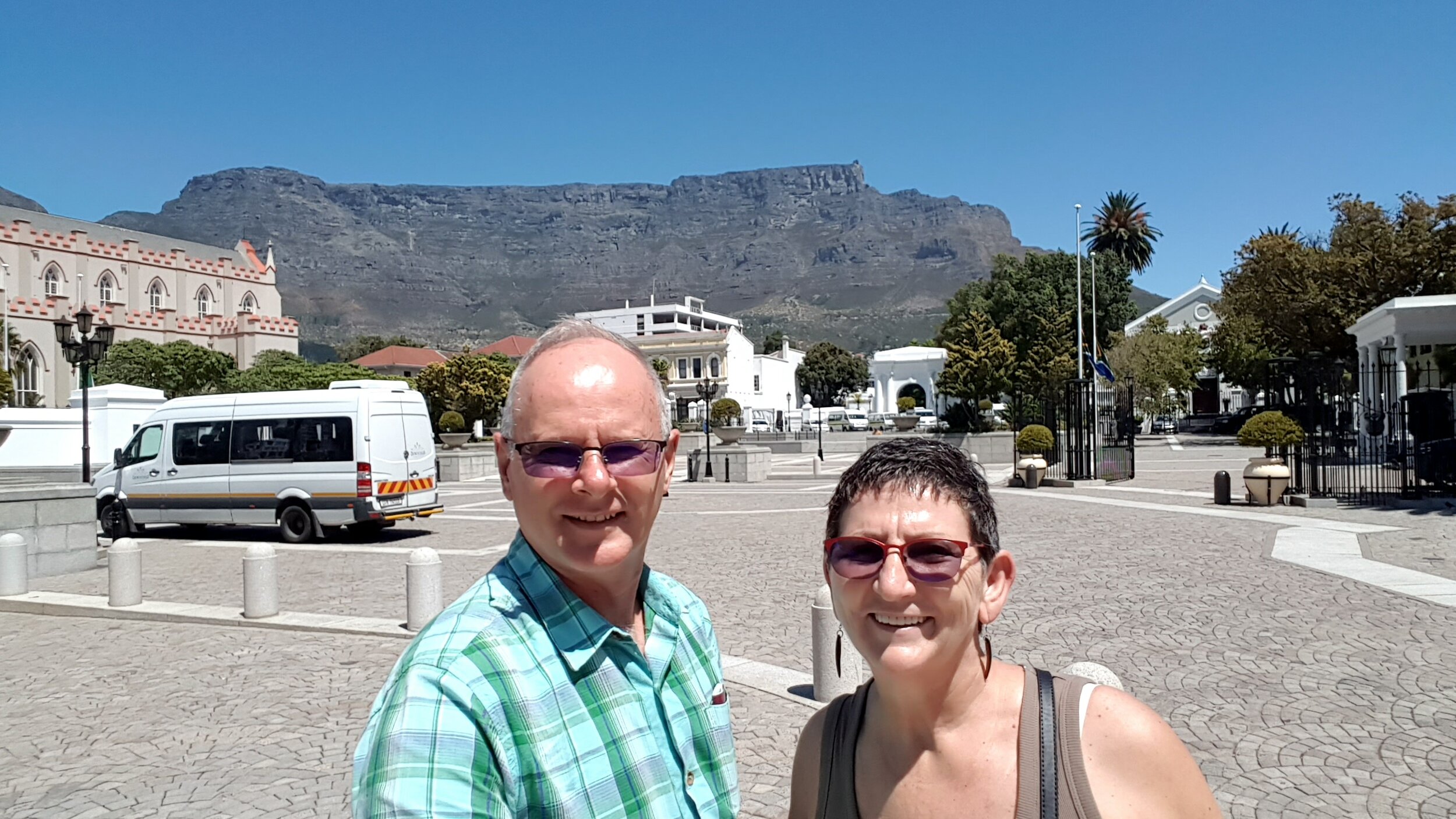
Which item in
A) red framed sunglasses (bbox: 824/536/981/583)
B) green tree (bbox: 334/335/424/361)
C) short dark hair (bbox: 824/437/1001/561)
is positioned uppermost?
green tree (bbox: 334/335/424/361)

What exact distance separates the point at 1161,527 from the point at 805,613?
8303 mm

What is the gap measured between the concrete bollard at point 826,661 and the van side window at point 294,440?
37.3ft

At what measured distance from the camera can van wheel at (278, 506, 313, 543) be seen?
53.0ft

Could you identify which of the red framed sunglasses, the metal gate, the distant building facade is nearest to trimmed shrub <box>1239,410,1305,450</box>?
the metal gate

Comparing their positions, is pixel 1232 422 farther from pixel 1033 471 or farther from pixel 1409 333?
pixel 1033 471

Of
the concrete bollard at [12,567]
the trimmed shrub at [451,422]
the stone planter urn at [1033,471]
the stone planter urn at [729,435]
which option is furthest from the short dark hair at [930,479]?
the trimmed shrub at [451,422]

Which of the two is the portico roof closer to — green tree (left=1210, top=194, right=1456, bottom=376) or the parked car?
green tree (left=1210, top=194, right=1456, bottom=376)

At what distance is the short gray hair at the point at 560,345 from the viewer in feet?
6.31

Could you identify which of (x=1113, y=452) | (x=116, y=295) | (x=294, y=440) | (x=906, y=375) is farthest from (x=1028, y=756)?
(x=116, y=295)

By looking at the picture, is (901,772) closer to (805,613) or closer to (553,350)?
(553,350)

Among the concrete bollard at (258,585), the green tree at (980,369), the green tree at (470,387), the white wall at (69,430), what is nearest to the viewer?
the concrete bollard at (258,585)

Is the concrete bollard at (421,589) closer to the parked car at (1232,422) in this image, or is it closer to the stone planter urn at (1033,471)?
the stone planter urn at (1033,471)

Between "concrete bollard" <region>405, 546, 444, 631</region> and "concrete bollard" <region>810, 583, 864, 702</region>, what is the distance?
3809 mm

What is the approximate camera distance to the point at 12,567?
11117 millimetres
